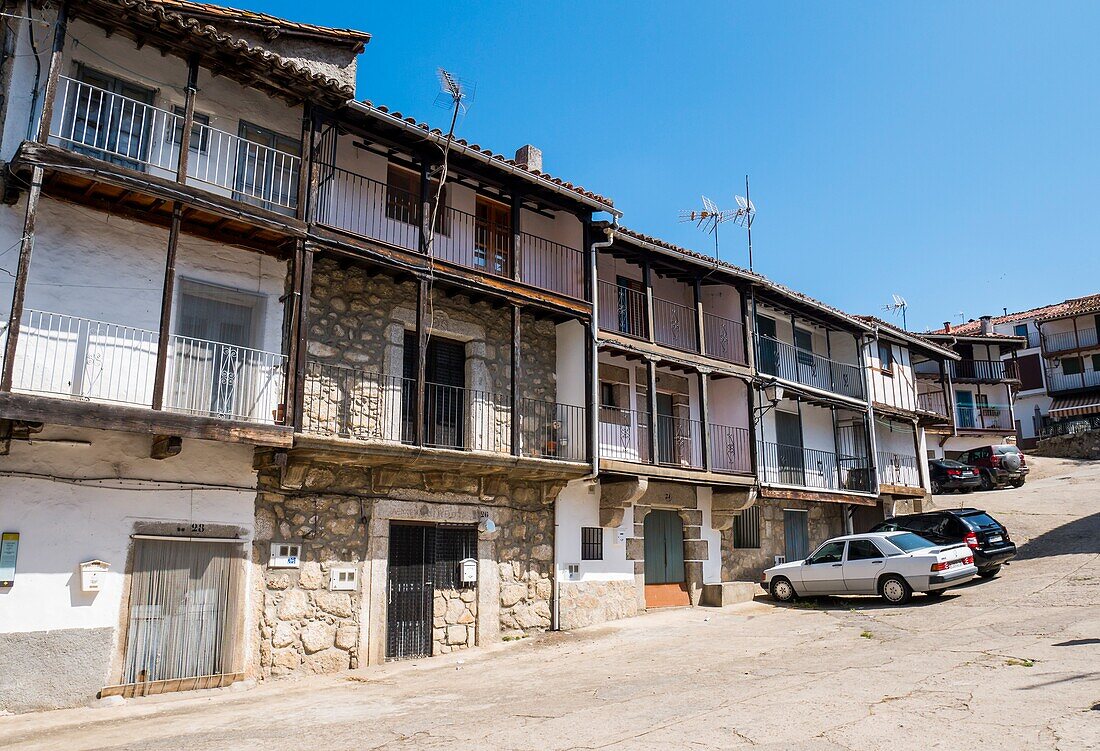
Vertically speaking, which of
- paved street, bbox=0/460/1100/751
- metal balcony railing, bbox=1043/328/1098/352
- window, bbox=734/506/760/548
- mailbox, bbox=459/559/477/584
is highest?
metal balcony railing, bbox=1043/328/1098/352

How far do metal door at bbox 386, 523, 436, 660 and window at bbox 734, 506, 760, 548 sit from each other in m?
8.99

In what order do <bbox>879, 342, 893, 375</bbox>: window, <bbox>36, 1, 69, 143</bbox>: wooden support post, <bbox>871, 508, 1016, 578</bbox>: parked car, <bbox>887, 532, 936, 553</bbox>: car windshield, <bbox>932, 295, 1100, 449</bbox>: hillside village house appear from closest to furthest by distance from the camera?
<bbox>36, 1, 69, 143</bbox>: wooden support post, <bbox>887, 532, 936, 553</bbox>: car windshield, <bbox>871, 508, 1016, 578</bbox>: parked car, <bbox>879, 342, 893, 375</bbox>: window, <bbox>932, 295, 1100, 449</bbox>: hillside village house

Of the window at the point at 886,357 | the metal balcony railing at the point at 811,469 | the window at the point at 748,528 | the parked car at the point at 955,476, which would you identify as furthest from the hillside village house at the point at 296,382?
the parked car at the point at 955,476

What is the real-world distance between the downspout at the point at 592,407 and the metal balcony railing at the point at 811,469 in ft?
18.1

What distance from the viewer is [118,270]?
11062mm

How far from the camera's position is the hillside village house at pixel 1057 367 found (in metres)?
40.9

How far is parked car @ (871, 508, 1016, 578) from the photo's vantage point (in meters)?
16.1

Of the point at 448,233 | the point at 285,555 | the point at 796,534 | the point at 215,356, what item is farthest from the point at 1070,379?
the point at 215,356

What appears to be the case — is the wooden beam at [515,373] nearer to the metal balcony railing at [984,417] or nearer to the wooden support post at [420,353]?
the wooden support post at [420,353]

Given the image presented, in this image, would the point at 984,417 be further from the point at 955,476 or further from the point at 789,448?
the point at 789,448

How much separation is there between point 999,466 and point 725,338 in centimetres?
1523

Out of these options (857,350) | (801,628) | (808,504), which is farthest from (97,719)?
(857,350)

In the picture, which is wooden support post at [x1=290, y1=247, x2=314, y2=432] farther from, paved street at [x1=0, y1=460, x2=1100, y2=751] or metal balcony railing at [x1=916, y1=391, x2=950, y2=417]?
metal balcony railing at [x1=916, y1=391, x2=950, y2=417]

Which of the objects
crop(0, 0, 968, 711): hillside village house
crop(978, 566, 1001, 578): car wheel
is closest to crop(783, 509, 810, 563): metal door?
crop(0, 0, 968, 711): hillside village house
